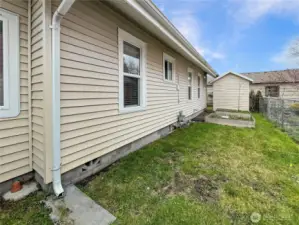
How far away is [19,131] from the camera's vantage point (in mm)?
2262

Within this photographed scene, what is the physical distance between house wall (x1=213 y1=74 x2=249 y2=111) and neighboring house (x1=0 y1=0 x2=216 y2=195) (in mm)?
11100

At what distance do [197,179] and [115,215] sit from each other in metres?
1.51

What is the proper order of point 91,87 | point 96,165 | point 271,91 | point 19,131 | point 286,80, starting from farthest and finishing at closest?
point 271,91, point 286,80, point 96,165, point 91,87, point 19,131

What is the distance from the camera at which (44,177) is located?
7.15 ft

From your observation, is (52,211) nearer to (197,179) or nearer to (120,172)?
(120,172)

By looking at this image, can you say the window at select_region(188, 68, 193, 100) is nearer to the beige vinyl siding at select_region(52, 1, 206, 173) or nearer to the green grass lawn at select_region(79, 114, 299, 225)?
the green grass lawn at select_region(79, 114, 299, 225)

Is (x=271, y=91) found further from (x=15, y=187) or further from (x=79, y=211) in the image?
(x=15, y=187)

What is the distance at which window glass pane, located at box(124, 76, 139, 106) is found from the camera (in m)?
3.78

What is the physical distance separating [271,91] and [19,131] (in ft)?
76.5

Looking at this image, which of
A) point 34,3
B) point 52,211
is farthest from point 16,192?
point 34,3

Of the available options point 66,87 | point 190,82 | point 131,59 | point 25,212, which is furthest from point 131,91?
point 190,82

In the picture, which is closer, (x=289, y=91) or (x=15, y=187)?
(x=15, y=187)

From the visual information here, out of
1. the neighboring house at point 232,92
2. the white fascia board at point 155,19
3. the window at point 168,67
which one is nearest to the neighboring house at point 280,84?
the neighboring house at point 232,92

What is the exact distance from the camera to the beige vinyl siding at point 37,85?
2180mm
